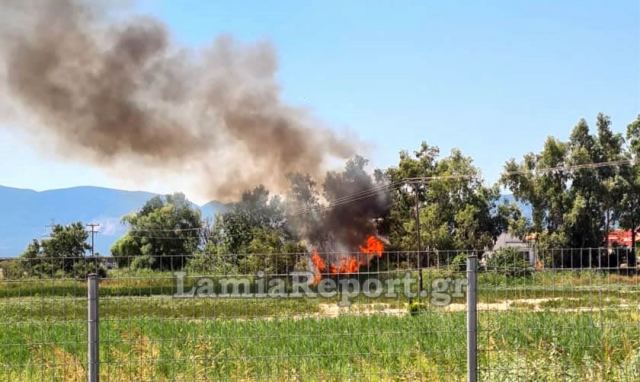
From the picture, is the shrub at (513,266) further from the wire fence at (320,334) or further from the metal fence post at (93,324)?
the metal fence post at (93,324)

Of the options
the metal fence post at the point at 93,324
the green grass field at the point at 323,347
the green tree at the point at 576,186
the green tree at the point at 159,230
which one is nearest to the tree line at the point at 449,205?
the green tree at the point at 576,186

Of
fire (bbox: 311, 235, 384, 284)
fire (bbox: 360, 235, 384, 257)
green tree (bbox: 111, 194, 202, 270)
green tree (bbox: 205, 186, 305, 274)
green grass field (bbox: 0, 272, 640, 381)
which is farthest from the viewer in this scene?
green tree (bbox: 111, 194, 202, 270)

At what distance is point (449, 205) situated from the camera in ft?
182

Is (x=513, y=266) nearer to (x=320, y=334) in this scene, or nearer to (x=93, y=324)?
(x=320, y=334)

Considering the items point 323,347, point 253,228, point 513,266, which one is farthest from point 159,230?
point 513,266

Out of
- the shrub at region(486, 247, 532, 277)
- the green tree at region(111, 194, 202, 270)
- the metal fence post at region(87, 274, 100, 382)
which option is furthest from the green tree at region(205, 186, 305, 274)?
the metal fence post at region(87, 274, 100, 382)

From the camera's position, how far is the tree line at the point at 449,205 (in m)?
51.9

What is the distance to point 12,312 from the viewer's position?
21.6 m

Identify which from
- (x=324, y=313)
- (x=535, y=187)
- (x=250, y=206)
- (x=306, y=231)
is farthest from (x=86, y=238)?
(x=324, y=313)

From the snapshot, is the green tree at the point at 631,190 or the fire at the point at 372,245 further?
the green tree at the point at 631,190

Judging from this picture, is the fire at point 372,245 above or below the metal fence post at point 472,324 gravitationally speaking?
below

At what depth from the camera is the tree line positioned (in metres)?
51.9

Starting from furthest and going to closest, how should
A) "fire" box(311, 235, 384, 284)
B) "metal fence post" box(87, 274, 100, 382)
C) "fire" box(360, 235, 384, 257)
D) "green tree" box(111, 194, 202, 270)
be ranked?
"green tree" box(111, 194, 202, 270)
"fire" box(360, 235, 384, 257)
"fire" box(311, 235, 384, 284)
"metal fence post" box(87, 274, 100, 382)

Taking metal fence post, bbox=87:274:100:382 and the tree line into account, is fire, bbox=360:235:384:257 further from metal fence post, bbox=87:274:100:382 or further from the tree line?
metal fence post, bbox=87:274:100:382
